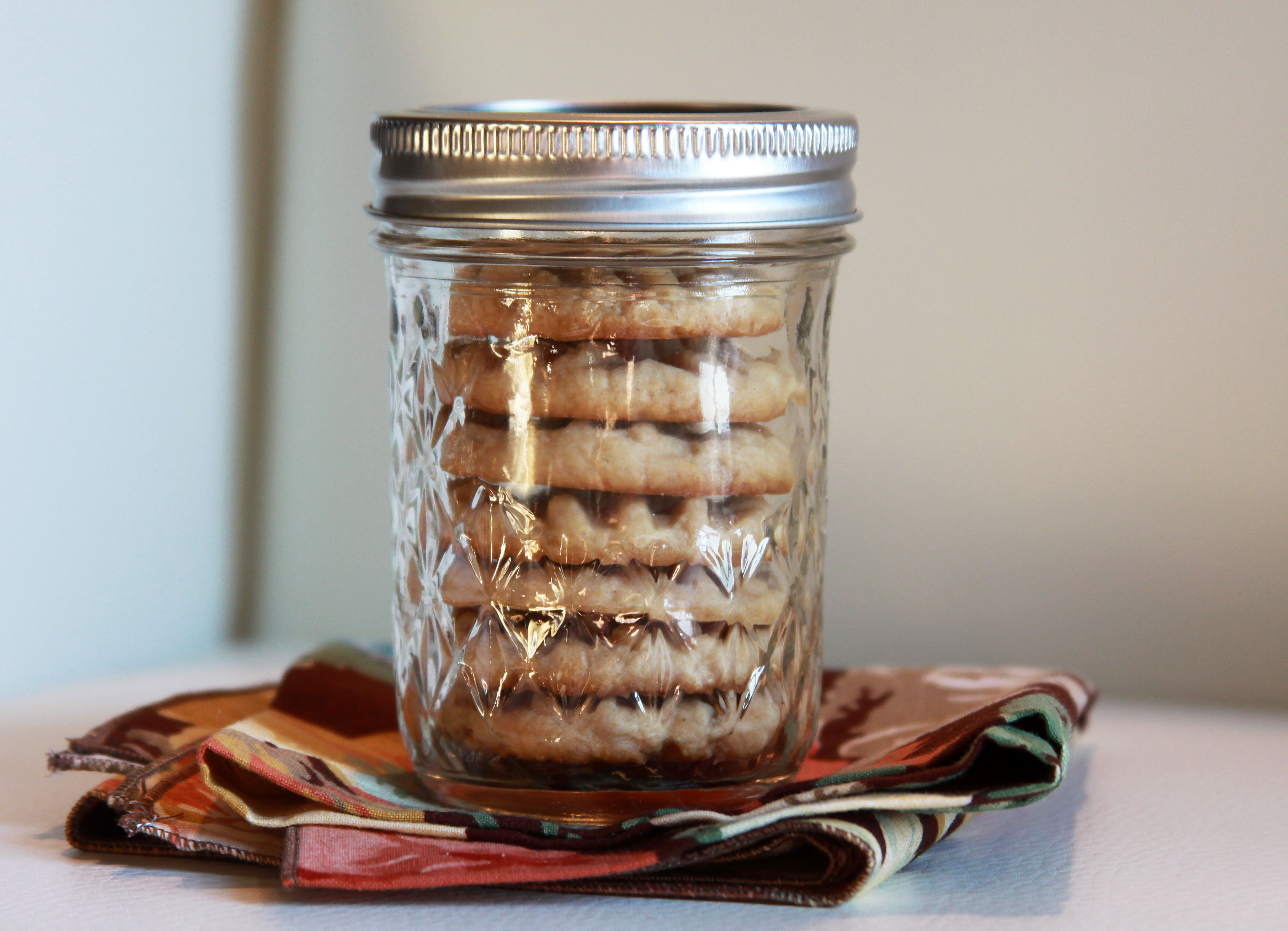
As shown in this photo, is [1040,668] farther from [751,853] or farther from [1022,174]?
[751,853]

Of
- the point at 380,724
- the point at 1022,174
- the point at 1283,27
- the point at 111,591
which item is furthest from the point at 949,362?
the point at 111,591

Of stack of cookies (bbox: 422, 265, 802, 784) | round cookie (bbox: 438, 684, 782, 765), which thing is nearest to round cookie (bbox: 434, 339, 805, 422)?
stack of cookies (bbox: 422, 265, 802, 784)

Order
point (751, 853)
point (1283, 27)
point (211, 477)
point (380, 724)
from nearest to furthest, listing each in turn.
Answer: point (751, 853)
point (380, 724)
point (1283, 27)
point (211, 477)

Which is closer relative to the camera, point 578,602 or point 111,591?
point 578,602

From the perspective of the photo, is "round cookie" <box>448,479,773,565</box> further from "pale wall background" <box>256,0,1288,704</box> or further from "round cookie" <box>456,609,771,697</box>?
"pale wall background" <box>256,0,1288,704</box>

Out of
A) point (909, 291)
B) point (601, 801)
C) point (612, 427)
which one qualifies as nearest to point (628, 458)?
point (612, 427)

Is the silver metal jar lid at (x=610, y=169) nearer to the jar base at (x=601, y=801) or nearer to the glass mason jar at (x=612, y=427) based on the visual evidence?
the glass mason jar at (x=612, y=427)
